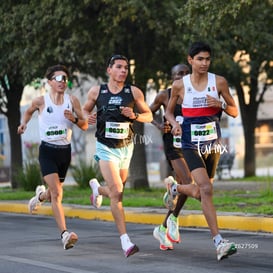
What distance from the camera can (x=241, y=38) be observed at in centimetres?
2070

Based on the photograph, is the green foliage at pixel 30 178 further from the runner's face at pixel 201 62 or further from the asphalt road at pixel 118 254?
the runner's face at pixel 201 62

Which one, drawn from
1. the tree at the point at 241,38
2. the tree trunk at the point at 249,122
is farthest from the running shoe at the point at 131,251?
the tree trunk at the point at 249,122

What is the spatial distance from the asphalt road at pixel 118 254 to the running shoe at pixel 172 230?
0.14 m

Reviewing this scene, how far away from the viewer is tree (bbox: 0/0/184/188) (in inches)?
701

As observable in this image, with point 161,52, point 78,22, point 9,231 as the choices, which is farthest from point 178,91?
point 161,52

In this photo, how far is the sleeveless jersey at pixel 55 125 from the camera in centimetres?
960

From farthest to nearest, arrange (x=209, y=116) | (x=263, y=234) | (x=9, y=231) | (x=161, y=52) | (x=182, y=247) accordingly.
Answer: (x=161, y=52) < (x=9, y=231) < (x=263, y=234) < (x=182, y=247) < (x=209, y=116)

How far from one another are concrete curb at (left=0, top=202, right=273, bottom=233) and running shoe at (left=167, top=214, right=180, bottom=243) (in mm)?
2281

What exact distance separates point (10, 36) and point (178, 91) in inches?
435

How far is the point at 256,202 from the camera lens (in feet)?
46.9

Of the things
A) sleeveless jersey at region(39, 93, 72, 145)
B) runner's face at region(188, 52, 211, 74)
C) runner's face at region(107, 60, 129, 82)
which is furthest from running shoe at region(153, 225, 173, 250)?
runner's face at region(188, 52, 211, 74)

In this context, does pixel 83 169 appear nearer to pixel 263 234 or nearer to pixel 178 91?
pixel 263 234

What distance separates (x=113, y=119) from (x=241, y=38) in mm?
12454

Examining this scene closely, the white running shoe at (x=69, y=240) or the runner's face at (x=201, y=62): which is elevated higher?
the runner's face at (x=201, y=62)
